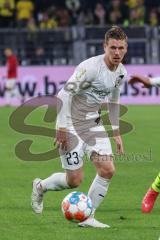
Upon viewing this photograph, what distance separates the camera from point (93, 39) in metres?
29.0

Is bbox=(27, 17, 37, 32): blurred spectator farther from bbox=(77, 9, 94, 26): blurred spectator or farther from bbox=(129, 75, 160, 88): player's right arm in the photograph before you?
bbox=(129, 75, 160, 88): player's right arm

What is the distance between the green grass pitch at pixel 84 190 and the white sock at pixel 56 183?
323 mm

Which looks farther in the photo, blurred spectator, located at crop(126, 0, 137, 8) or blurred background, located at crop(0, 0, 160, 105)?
blurred spectator, located at crop(126, 0, 137, 8)

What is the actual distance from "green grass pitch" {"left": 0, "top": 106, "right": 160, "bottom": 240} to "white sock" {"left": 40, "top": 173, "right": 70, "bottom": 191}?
1.06 feet

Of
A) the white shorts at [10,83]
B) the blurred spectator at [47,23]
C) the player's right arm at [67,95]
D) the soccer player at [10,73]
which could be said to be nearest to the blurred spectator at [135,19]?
the blurred spectator at [47,23]

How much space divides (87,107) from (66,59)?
67.2 feet

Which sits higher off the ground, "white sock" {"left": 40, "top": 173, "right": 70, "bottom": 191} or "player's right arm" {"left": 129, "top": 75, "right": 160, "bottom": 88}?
"player's right arm" {"left": 129, "top": 75, "right": 160, "bottom": 88}

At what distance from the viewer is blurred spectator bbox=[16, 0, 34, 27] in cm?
3085

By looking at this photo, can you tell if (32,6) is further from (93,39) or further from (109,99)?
(109,99)

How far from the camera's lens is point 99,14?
31.1 meters

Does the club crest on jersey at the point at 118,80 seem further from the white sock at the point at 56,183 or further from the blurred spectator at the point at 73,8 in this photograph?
the blurred spectator at the point at 73,8

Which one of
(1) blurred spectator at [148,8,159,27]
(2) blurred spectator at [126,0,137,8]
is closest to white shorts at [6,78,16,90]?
(1) blurred spectator at [148,8,159,27]

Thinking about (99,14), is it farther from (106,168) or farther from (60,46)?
(106,168)

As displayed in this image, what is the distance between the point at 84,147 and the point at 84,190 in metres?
2.34
